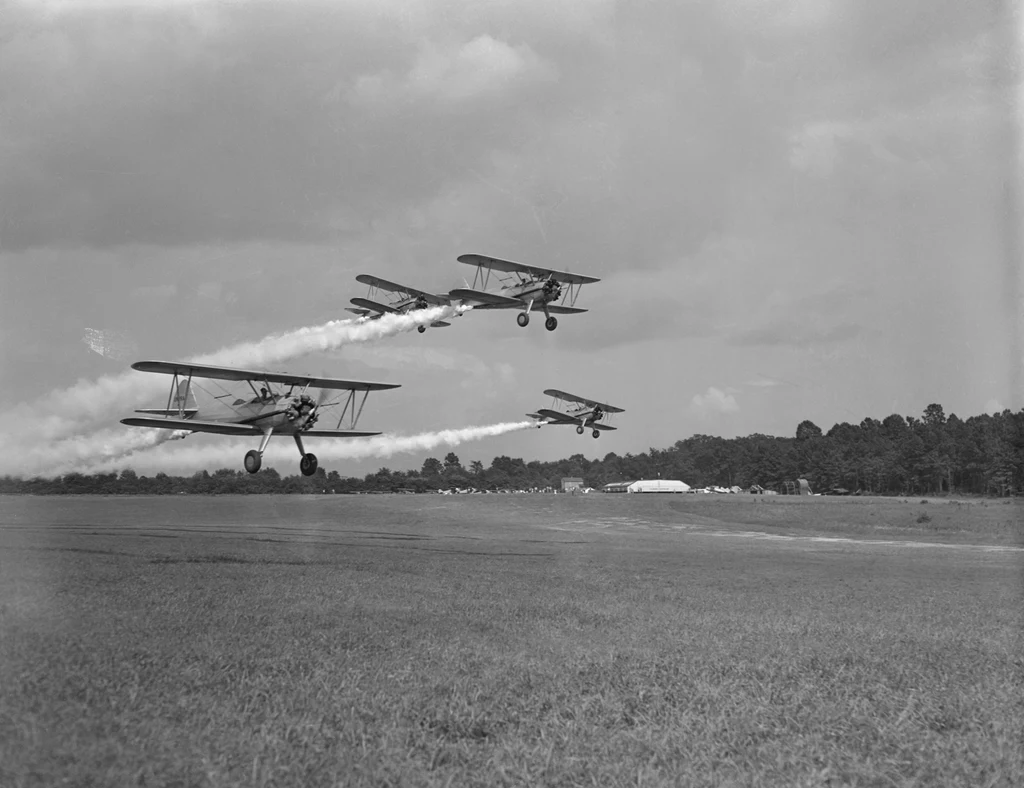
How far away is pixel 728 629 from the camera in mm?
21984

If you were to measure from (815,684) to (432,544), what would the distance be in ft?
116

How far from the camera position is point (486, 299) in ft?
186

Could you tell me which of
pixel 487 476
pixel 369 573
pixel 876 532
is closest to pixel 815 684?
pixel 369 573

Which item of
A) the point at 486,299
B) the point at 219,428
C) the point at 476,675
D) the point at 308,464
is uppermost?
the point at 486,299

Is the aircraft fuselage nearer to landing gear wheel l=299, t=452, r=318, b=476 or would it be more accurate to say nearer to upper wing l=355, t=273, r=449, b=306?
landing gear wheel l=299, t=452, r=318, b=476

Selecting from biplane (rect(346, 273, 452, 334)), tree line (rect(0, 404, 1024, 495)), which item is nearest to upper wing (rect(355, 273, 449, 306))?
biplane (rect(346, 273, 452, 334))

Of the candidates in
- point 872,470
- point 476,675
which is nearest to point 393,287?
point 476,675

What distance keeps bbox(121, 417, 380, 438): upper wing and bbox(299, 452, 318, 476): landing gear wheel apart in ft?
5.93

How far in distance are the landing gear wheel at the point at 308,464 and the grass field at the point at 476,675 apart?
532cm

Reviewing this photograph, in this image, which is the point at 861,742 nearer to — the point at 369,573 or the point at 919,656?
the point at 919,656

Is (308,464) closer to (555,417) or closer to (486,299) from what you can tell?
(486,299)

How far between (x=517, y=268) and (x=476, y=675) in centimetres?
4603

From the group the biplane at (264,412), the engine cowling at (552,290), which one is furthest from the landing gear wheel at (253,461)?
the engine cowling at (552,290)

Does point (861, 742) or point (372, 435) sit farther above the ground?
point (372, 435)
